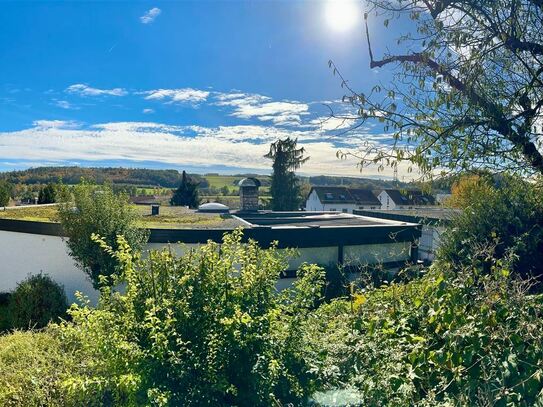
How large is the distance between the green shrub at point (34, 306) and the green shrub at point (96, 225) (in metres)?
1.13

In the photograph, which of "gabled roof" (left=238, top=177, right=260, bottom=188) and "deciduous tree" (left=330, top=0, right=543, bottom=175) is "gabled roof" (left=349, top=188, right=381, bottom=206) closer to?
"gabled roof" (left=238, top=177, right=260, bottom=188)

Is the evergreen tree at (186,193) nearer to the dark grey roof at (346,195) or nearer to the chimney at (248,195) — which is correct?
the dark grey roof at (346,195)

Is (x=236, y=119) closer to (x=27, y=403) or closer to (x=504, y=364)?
(x=27, y=403)

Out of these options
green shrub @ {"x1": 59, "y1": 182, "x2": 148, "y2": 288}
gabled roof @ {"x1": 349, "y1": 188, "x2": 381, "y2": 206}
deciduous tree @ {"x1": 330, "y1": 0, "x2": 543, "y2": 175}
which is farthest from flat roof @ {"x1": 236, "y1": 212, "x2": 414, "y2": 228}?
gabled roof @ {"x1": 349, "y1": 188, "x2": 381, "y2": 206}

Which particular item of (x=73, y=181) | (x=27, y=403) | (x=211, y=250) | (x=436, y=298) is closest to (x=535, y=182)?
(x=436, y=298)

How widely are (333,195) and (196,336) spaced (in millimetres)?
41683

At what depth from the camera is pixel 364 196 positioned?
4538 centimetres

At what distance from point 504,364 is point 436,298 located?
737 mm

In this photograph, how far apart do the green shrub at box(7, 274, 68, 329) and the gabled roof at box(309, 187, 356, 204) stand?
3467 centimetres

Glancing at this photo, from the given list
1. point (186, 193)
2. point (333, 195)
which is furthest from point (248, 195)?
point (333, 195)

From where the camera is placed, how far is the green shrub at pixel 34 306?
32.3 ft

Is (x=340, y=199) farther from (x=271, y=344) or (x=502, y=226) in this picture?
(x=271, y=344)

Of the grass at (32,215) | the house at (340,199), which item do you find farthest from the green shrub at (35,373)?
the house at (340,199)

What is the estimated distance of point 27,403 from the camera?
3.42 meters
